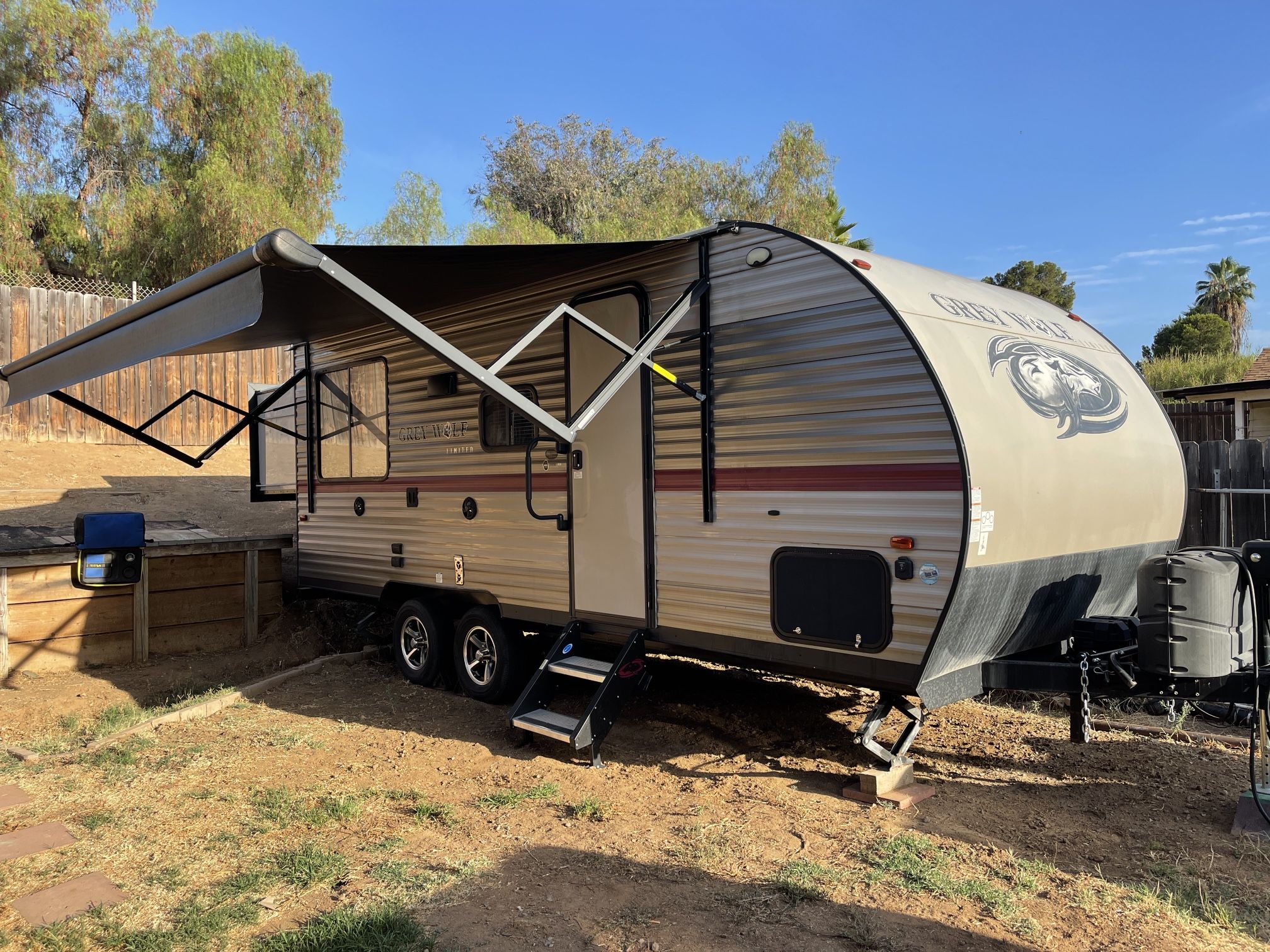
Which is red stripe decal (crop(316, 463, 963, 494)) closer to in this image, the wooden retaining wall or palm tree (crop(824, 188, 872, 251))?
the wooden retaining wall

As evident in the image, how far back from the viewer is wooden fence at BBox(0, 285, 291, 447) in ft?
46.6

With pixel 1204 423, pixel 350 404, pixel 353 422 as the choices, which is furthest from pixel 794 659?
pixel 1204 423

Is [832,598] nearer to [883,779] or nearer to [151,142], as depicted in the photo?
[883,779]

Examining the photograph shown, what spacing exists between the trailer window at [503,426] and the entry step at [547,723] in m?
1.81

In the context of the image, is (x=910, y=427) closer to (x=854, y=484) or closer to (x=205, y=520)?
(x=854, y=484)

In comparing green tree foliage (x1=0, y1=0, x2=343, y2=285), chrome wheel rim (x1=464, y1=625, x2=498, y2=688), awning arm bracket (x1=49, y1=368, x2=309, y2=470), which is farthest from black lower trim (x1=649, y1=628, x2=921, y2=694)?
green tree foliage (x1=0, y1=0, x2=343, y2=285)

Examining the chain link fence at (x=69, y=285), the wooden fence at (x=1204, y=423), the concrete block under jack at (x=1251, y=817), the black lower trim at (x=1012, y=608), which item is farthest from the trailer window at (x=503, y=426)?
the wooden fence at (x=1204, y=423)

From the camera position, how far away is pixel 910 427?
4391mm

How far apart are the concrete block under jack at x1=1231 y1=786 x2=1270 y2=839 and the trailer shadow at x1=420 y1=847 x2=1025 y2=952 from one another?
5.45 ft

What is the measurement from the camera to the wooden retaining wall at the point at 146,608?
7.45 metres

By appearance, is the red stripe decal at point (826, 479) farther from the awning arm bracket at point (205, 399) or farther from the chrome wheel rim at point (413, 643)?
the awning arm bracket at point (205, 399)

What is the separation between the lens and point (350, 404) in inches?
322

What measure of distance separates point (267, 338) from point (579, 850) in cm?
538

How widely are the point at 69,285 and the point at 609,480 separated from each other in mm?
15022
